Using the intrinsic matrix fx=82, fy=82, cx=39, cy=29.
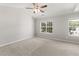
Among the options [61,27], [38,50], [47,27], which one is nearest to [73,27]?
[61,27]

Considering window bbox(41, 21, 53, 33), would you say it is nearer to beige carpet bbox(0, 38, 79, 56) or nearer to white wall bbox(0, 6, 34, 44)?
white wall bbox(0, 6, 34, 44)

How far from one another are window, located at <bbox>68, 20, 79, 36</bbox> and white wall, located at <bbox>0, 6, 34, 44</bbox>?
3638 millimetres

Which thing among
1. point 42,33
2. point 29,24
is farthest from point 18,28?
point 42,33

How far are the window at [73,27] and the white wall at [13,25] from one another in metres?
3.64

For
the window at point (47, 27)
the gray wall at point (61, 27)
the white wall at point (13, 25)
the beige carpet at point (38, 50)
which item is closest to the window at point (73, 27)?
the gray wall at point (61, 27)

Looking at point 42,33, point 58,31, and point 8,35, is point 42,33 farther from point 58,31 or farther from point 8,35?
point 8,35

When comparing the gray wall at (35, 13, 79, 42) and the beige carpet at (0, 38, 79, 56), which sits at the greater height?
the gray wall at (35, 13, 79, 42)

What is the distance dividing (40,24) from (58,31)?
2200mm

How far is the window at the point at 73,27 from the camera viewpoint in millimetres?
6001

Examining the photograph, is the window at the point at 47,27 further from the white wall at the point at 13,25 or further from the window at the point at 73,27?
the window at the point at 73,27

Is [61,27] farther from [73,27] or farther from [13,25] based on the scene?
[13,25]

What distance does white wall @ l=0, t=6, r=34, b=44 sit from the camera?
482 cm

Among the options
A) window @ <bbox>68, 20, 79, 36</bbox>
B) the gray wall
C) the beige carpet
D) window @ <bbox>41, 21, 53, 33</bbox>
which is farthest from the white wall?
window @ <bbox>68, 20, 79, 36</bbox>

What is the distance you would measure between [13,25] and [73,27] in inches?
173
